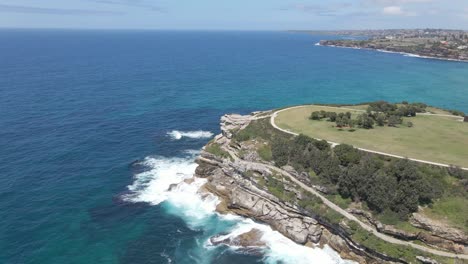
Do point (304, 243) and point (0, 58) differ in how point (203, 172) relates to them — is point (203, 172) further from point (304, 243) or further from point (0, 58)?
point (0, 58)

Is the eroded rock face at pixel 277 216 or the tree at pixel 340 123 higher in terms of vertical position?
the tree at pixel 340 123

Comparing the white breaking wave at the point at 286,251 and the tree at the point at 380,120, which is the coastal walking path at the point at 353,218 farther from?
the tree at the point at 380,120

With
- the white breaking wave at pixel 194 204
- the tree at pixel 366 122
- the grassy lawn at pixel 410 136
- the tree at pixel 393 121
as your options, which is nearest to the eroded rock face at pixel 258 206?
the white breaking wave at pixel 194 204

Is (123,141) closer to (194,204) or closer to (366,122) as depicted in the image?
(194,204)

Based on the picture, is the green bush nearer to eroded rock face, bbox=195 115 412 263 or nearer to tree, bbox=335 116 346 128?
eroded rock face, bbox=195 115 412 263

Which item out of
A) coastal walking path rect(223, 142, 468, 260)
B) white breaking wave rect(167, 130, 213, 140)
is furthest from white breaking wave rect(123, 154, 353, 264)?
white breaking wave rect(167, 130, 213, 140)

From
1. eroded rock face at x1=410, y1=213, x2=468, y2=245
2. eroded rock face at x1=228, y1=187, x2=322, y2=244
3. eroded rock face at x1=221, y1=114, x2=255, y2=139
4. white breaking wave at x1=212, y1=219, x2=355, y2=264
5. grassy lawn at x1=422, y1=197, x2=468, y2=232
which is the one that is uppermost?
eroded rock face at x1=221, y1=114, x2=255, y2=139
